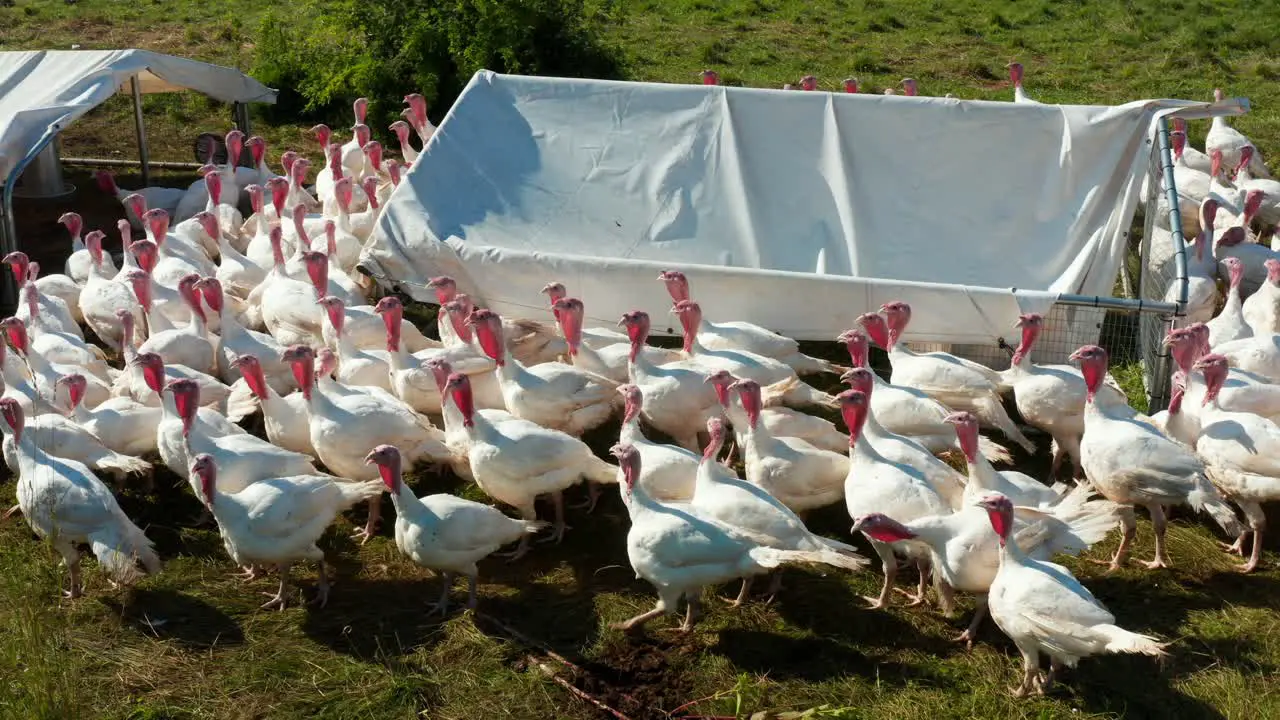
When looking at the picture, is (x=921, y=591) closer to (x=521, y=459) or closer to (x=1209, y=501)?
(x=1209, y=501)

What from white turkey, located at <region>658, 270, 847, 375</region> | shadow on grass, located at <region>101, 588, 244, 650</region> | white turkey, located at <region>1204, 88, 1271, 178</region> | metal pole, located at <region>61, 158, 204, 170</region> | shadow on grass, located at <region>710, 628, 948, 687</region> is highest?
white turkey, located at <region>1204, 88, 1271, 178</region>

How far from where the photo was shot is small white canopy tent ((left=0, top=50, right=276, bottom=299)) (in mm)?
8273

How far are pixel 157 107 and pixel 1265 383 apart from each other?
11622mm

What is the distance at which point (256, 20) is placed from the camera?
17.9m

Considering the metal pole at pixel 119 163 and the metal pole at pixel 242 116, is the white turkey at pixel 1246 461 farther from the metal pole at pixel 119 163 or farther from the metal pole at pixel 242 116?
the metal pole at pixel 119 163

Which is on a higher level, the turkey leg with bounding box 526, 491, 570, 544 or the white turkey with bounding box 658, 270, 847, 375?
the white turkey with bounding box 658, 270, 847, 375

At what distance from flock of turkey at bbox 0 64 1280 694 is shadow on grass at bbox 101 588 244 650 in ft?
0.68

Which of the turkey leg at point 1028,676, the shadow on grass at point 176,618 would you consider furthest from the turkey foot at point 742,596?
the shadow on grass at point 176,618

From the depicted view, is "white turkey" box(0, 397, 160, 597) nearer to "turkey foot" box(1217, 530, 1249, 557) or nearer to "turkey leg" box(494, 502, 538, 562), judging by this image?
"turkey leg" box(494, 502, 538, 562)

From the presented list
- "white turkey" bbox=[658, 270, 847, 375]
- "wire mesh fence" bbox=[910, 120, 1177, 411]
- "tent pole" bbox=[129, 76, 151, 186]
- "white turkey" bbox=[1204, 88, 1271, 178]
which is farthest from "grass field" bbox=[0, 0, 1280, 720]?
"tent pole" bbox=[129, 76, 151, 186]

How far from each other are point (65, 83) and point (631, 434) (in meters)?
5.71

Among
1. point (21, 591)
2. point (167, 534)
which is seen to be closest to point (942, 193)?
point (167, 534)

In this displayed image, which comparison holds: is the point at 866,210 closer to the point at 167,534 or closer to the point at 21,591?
the point at 167,534

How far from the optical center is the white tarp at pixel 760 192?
7.87 meters
